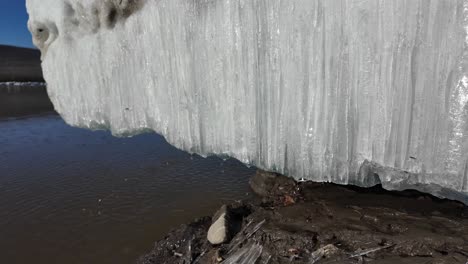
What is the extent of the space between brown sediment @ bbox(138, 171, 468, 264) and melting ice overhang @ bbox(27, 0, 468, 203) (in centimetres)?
76

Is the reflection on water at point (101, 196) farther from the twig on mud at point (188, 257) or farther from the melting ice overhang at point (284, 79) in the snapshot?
the melting ice overhang at point (284, 79)

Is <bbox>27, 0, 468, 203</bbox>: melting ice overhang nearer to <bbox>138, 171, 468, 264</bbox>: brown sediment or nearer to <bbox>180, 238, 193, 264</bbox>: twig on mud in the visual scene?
<bbox>138, 171, 468, 264</bbox>: brown sediment

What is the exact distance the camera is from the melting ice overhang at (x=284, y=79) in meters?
2.11

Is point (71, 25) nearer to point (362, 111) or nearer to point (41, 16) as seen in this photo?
point (41, 16)

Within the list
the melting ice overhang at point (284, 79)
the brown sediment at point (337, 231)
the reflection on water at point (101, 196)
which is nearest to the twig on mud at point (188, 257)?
the brown sediment at point (337, 231)

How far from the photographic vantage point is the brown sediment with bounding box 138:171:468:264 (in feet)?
9.46

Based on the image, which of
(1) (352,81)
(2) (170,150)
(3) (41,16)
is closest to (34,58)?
(2) (170,150)

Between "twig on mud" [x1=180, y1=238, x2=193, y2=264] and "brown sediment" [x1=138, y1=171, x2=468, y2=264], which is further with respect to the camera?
"twig on mud" [x1=180, y1=238, x2=193, y2=264]

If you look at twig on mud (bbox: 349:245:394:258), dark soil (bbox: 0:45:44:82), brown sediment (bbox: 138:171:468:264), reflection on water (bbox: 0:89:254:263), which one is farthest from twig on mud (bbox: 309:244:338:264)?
dark soil (bbox: 0:45:44:82)

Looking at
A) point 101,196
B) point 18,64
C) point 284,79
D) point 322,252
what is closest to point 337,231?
point 322,252

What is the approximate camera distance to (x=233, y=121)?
113 inches

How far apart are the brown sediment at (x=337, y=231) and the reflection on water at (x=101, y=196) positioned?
0.92m

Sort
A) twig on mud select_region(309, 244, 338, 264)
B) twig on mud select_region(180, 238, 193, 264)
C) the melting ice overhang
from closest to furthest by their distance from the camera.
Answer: the melting ice overhang → twig on mud select_region(309, 244, 338, 264) → twig on mud select_region(180, 238, 193, 264)

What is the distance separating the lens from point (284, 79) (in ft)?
8.53
